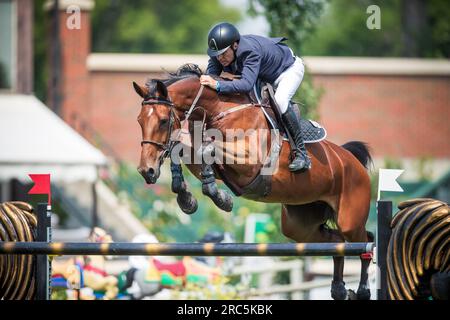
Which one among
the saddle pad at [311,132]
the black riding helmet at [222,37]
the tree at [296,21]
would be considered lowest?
the saddle pad at [311,132]

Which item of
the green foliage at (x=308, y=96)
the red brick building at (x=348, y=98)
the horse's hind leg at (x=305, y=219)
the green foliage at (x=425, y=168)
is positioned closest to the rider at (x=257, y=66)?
the horse's hind leg at (x=305, y=219)

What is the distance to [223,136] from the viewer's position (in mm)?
6754

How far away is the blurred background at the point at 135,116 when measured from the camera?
1327cm

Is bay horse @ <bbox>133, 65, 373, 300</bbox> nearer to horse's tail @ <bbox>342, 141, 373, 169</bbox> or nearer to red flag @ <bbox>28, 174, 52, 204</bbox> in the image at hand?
horse's tail @ <bbox>342, 141, 373, 169</bbox>

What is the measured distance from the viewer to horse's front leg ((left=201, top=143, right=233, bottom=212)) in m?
6.48

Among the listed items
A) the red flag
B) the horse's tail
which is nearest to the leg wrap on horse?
the red flag

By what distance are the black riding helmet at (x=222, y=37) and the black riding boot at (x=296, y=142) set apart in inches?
27.0

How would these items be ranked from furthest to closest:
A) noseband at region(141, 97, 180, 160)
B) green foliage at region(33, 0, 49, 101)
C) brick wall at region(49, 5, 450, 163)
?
green foliage at region(33, 0, 49, 101) → brick wall at region(49, 5, 450, 163) → noseband at region(141, 97, 180, 160)

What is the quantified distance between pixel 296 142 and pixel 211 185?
2.70ft

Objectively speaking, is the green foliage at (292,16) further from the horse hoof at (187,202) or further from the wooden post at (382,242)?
the wooden post at (382,242)

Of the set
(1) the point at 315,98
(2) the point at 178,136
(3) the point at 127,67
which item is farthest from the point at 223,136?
(3) the point at 127,67

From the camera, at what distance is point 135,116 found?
1858 cm

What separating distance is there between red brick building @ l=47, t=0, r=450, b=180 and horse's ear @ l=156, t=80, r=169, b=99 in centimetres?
1140
